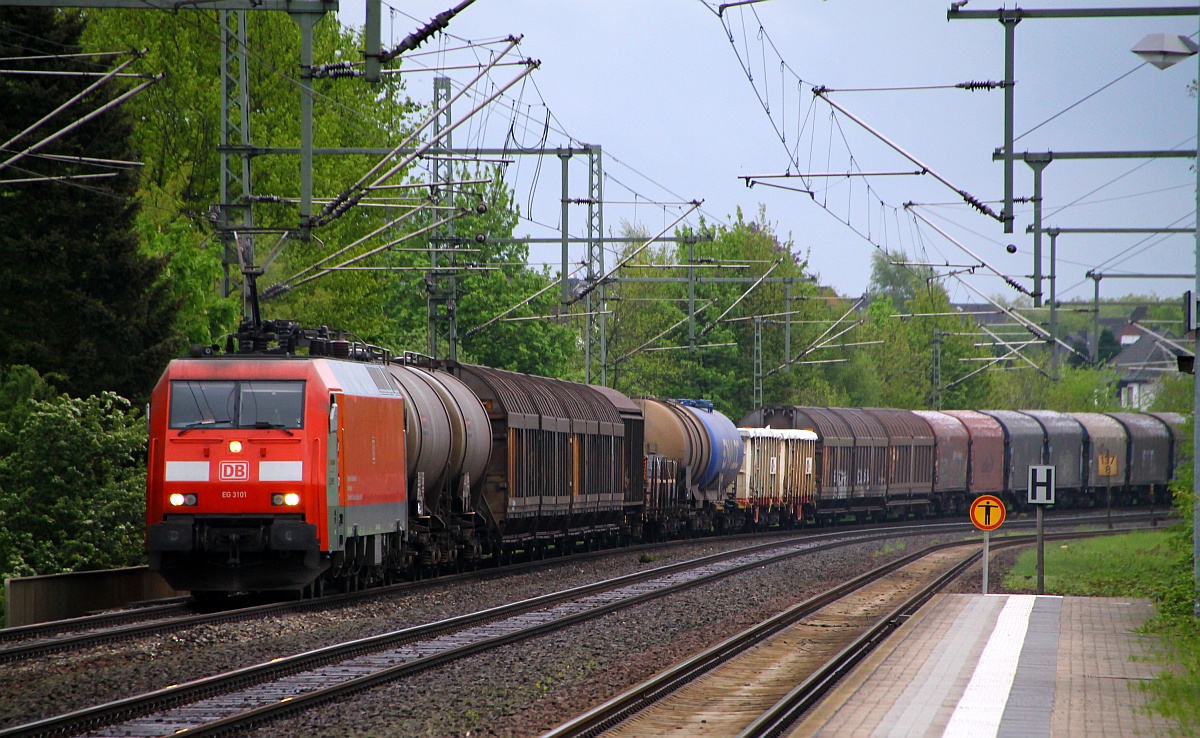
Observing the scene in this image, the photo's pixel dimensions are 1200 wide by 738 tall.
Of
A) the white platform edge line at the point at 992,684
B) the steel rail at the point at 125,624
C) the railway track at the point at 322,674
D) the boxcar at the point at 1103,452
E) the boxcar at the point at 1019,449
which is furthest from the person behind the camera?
the boxcar at the point at 1103,452

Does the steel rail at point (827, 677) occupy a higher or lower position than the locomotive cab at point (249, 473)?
lower

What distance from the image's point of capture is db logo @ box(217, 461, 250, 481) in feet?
59.8

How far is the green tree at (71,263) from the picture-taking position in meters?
28.2

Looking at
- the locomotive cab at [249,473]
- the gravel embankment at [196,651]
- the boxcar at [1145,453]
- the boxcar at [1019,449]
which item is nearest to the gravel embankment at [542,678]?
the gravel embankment at [196,651]

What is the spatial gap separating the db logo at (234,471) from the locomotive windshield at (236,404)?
18.2 inches

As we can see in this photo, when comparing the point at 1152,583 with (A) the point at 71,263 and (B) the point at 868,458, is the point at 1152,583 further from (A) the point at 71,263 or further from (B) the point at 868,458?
(B) the point at 868,458

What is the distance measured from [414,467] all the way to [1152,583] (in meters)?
12.6

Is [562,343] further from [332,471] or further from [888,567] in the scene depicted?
[332,471]

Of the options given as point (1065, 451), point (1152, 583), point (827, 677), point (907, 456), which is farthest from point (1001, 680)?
point (1065, 451)

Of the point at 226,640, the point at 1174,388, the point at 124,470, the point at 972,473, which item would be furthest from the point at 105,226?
the point at 972,473

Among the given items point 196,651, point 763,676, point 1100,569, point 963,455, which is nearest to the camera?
point 763,676

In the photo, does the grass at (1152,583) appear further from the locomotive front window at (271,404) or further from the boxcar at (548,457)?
the locomotive front window at (271,404)

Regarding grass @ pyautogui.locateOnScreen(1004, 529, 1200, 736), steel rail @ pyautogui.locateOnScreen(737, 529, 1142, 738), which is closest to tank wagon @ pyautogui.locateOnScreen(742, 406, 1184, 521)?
grass @ pyautogui.locateOnScreen(1004, 529, 1200, 736)

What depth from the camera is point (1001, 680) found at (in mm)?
13047
